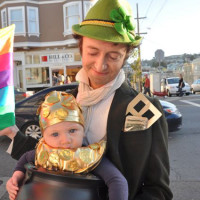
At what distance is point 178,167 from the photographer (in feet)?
16.4

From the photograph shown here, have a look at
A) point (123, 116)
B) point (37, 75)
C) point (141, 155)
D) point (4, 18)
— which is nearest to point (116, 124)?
point (123, 116)

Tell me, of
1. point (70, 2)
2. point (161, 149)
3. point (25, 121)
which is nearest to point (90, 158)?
point (161, 149)

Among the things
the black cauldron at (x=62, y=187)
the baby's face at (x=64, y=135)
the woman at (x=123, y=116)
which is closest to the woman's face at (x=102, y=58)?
the woman at (x=123, y=116)

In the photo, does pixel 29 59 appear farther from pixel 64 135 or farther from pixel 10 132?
pixel 64 135

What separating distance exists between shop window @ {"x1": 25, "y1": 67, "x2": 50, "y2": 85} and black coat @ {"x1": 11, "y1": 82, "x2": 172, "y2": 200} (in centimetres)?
2236

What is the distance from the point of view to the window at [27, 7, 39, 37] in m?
22.0

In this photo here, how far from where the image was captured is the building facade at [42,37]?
21.8m

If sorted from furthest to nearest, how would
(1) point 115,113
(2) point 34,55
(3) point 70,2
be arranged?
1. (2) point 34,55
2. (3) point 70,2
3. (1) point 115,113

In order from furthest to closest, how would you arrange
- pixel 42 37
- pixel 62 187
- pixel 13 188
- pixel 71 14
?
1. pixel 42 37
2. pixel 71 14
3. pixel 13 188
4. pixel 62 187

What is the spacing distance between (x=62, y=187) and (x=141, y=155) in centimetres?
38

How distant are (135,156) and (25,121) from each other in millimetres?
6618

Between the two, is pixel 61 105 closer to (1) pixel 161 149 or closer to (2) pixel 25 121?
(1) pixel 161 149

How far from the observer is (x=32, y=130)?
24.5ft

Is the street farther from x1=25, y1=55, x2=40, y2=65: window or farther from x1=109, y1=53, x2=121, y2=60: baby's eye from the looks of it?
x1=25, y1=55, x2=40, y2=65: window
